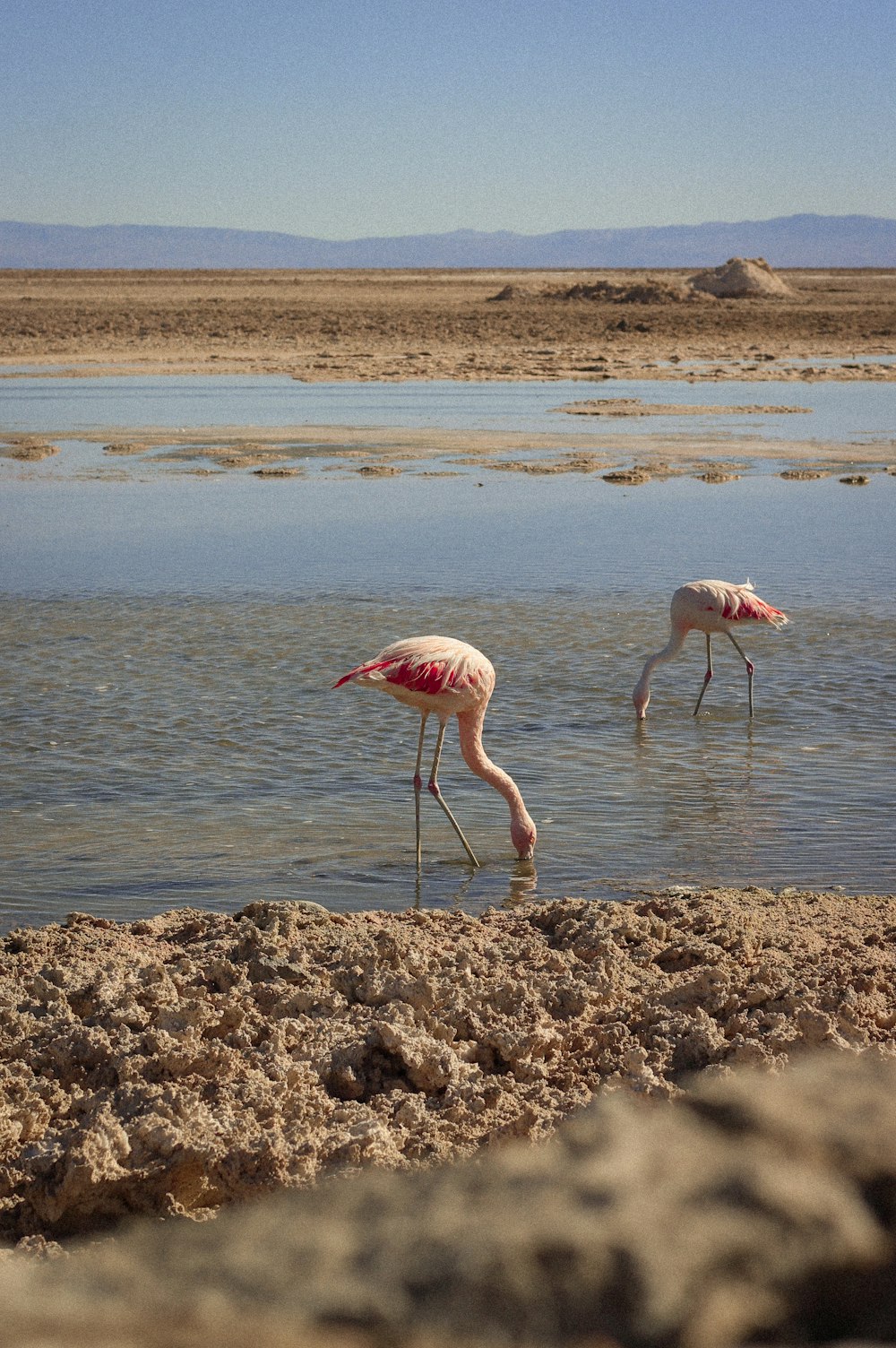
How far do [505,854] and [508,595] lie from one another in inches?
216

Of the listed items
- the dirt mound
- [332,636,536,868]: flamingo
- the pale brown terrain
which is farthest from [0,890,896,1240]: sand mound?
the dirt mound

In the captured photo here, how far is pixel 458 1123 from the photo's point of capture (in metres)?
3.54

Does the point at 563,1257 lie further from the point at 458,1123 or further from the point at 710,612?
the point at 710,612

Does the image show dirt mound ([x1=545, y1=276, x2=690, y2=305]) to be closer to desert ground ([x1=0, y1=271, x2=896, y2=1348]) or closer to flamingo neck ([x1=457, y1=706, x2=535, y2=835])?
flamingo neck ([x1=457, y1=706, x2=535, y2=835])

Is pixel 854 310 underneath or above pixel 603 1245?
above

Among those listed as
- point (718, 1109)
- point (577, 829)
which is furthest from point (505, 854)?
point (718, 1109)

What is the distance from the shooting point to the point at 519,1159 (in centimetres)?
135

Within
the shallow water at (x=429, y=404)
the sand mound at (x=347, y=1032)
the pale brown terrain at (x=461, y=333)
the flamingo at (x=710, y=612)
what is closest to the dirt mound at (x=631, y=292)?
the pale brown terrain at (x=461, y=333)

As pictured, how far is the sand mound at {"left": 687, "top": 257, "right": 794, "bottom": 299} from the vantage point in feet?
200

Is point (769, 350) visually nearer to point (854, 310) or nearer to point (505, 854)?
point (854, 310)

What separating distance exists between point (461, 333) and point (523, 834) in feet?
124

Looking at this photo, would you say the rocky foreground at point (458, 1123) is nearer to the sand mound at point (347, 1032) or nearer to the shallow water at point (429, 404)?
the sand mound at point (347, 1032)

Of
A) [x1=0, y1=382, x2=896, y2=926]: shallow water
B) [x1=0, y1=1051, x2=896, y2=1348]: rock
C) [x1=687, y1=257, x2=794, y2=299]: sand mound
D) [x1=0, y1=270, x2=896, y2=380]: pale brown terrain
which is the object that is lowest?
[x1=0, y1=382, x2=896, y2=926]: shallow water

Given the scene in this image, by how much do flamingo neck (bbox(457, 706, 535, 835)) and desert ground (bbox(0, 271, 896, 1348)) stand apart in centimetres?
69
